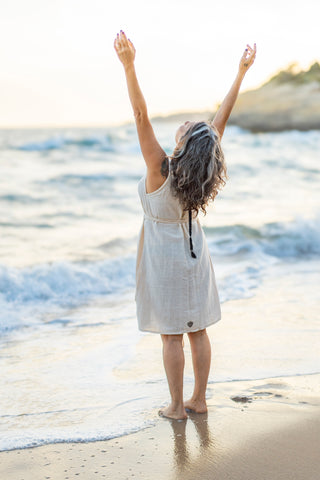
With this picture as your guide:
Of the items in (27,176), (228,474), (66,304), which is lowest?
(228,474)

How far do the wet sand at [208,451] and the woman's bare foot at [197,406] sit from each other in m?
0.03

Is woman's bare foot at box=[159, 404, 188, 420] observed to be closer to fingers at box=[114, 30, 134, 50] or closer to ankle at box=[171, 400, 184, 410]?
ankle at box=[171, 400, 184, 410]

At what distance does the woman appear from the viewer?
9.55 feet

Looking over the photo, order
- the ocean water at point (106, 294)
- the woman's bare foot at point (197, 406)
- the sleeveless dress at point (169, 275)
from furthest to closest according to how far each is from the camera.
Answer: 1. the ocean water at point (106, 294)
2. the woman's bare foot at point (197, 406)
3. the sleeveless dress at point (169, 275)

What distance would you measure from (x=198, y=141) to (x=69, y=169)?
13.9m

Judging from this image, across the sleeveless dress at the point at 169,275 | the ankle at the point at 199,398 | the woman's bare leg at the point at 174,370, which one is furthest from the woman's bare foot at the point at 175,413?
the sleeveless dress at the point at 169,275

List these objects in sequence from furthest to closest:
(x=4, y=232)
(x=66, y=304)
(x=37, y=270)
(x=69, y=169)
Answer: (x=69, y=169) → (x=4, y=232) → (x=37, y=270) → (x=66, y=304)

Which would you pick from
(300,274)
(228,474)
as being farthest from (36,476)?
(300,274)

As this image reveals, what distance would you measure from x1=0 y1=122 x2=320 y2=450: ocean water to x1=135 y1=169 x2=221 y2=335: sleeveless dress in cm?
55

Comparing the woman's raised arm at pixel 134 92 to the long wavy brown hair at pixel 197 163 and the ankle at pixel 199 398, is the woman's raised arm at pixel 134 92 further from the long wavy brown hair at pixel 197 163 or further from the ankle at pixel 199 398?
the ankle at pixel 199 398

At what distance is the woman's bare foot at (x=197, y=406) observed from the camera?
10.7ft

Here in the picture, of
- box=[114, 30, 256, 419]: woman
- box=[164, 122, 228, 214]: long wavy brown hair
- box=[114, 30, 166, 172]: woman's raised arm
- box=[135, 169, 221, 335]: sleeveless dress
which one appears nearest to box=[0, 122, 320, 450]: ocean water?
box=[114, 30, 256, 419]: woman

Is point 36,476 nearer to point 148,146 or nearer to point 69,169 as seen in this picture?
point 148,146

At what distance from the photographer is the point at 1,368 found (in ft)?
13.8
